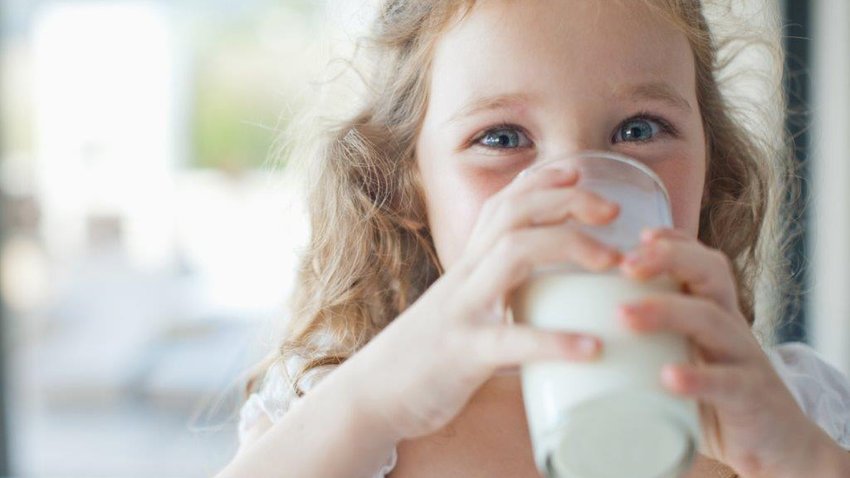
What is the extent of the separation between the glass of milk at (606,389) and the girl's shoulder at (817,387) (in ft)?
2.14

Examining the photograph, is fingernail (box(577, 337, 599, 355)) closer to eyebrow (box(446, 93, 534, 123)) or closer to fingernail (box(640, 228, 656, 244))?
fingernail (box(640, 228, 656, 244))

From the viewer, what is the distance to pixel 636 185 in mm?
756

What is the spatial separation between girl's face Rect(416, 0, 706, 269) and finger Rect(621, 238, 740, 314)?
0.30 meters

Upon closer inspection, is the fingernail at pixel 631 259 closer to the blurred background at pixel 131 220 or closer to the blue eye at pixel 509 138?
the blue eye at pixel 509 138

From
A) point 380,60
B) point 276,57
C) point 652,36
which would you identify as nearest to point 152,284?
point 276,57

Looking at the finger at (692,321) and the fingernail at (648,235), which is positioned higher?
the fingernail at (648,235)

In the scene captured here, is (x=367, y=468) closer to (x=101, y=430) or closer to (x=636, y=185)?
(x=636, y=185)

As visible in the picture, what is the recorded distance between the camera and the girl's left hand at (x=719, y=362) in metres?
0.66

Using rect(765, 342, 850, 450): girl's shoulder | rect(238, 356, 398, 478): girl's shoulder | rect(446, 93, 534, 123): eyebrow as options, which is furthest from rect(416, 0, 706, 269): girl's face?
rect(765, 342, 850, 450): girl's shoulder

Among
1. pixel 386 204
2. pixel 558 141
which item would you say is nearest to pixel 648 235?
pixel 558 141

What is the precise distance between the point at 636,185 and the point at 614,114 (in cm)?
25

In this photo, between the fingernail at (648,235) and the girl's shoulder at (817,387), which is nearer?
the fingernail at (648,235)

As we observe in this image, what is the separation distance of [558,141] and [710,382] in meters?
0.37

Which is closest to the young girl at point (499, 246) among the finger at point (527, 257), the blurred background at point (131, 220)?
the finger at point (527, 257)
